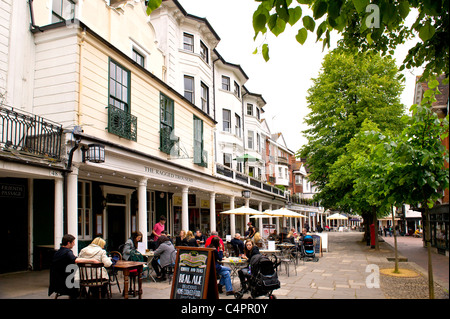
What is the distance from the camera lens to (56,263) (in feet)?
22.9

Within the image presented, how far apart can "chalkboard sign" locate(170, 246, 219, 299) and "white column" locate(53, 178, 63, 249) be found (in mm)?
4022

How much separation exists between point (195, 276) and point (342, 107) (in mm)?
19071

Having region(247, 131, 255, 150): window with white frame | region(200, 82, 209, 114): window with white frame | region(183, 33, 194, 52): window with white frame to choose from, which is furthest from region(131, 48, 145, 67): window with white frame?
region(247, 131, 255, 150): window with white frame

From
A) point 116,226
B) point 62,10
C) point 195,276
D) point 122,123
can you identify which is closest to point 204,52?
point 62,10

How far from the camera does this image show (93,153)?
9.70 meters

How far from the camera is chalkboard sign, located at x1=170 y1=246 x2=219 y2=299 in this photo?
21.6 feet

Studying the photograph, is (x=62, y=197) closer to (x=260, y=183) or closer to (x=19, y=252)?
(x=19, y=252)

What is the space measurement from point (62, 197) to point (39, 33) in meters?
5.14

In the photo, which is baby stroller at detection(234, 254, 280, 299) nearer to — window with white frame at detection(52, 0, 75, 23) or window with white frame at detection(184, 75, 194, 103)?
window with white frame at detection(52, 0, 75, 23)

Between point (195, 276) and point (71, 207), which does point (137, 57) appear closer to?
point (71, 207)

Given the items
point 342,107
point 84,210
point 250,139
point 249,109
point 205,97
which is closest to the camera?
point 84,210

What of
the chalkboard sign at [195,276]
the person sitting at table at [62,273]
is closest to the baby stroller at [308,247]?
the chalkboard sign at [195,276]

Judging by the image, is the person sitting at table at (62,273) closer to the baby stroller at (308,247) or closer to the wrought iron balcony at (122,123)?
the wrought iron balcony at (122,123)

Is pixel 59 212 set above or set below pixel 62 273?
above
